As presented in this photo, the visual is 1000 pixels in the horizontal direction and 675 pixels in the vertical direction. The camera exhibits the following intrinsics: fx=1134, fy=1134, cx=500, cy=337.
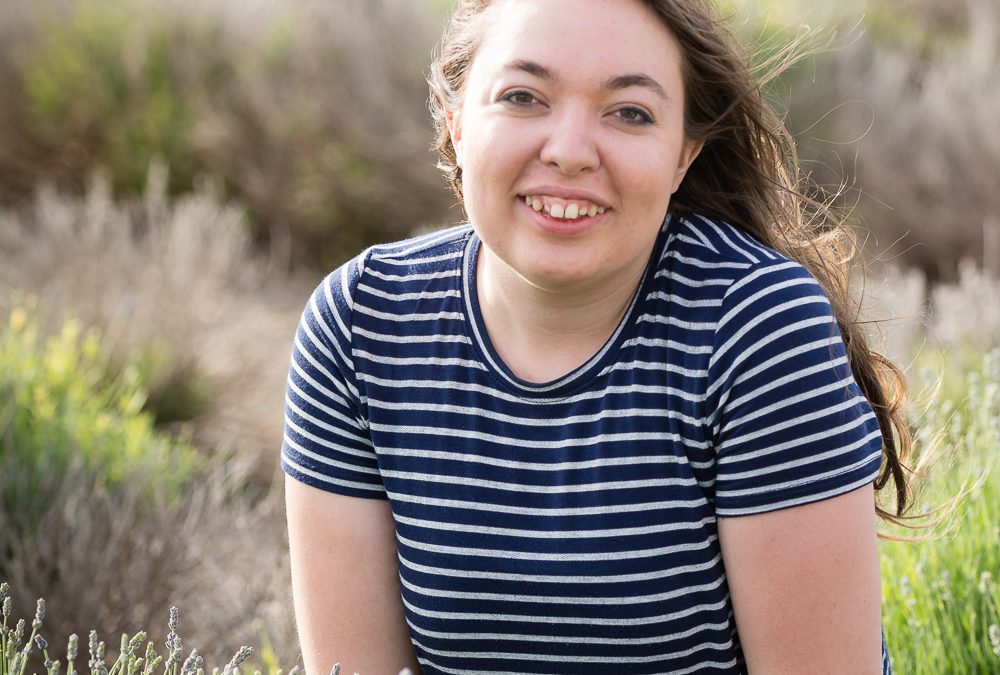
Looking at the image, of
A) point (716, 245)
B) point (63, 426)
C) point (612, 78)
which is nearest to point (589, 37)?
point (612, 78)

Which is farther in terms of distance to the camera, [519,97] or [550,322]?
[550,322]

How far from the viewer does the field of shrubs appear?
2621 mm

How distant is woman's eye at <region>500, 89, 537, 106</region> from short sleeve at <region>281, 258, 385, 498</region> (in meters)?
0.43

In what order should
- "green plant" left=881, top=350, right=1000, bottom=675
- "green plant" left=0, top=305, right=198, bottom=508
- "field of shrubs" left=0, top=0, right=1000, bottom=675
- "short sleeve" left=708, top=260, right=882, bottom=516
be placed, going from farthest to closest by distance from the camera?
"green plant" left=0, top=305, right=198, bottom=508
"field of shrubs" left=0, top=0, right=1000, bottom=675
"green plant" left=881, top=350, right=1000, bottom=675
"short sleeve" left=708, top=260, right=882, bottom=516

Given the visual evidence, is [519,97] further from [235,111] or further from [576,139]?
[235,111]

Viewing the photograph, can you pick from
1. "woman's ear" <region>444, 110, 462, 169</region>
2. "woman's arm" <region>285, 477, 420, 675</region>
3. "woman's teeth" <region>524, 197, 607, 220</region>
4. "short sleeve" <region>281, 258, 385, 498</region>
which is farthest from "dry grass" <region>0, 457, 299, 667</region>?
"woman's teeth" <region>524, 197, 607, 220</region>

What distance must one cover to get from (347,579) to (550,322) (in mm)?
527

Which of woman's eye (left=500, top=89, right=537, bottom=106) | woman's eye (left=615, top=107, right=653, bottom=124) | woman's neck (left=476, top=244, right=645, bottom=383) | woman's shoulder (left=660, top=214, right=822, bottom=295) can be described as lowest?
woman's neck (left=476, top=244, right=645, bottom=383)

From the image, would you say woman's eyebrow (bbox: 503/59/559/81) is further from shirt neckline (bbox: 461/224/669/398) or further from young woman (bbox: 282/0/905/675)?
shirt neckline (bbox: 461/224/669/398)

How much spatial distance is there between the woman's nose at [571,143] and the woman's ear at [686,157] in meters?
0.20

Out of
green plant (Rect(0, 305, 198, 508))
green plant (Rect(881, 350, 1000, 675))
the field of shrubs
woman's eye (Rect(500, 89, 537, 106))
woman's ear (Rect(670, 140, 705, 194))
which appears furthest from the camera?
green plant (Rect(0, 305, 198, 508))

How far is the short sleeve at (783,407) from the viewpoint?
1.49m

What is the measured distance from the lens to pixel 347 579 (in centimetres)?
181

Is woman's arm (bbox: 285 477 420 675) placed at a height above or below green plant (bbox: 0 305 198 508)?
below
